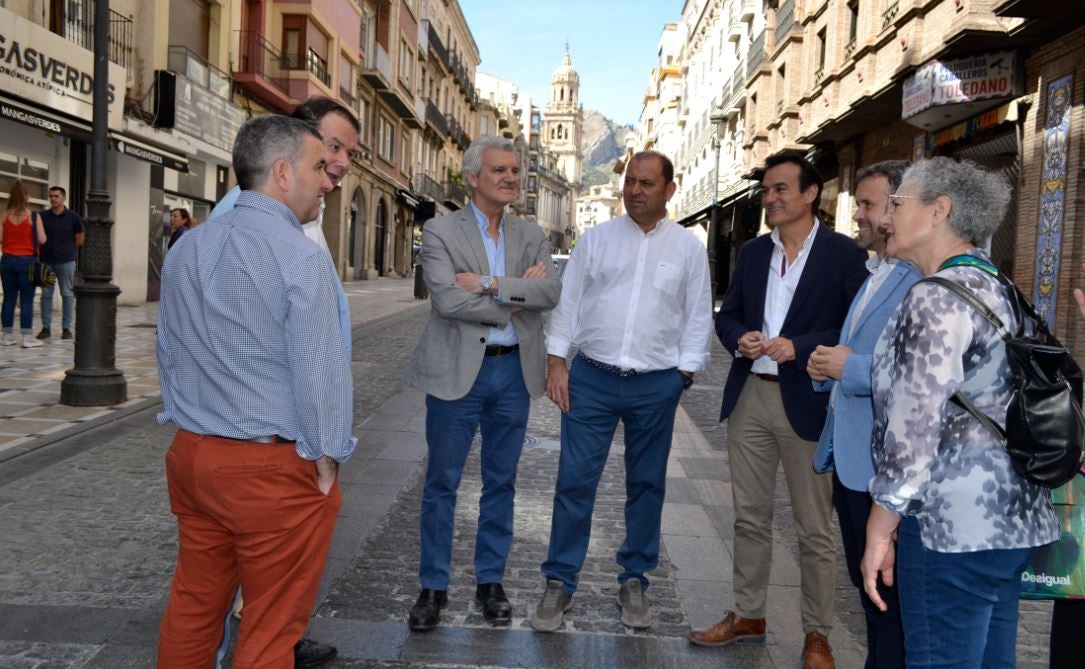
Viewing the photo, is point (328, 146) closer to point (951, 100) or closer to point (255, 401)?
point (255, 401)

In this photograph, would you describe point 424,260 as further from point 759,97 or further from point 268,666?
point 759,97

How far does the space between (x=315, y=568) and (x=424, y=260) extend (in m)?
1.62

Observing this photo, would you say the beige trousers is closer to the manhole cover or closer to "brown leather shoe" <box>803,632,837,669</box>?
"brown leather shoe" <box>803,632,837,669</box>

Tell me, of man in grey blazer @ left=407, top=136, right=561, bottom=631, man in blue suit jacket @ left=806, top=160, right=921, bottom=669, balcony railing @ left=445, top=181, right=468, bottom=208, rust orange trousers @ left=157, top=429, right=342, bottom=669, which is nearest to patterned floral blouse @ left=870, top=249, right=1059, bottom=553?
man in blue suit jacket @ left=806, top=160, right=921, bottom=669

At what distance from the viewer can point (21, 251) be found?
10.9m

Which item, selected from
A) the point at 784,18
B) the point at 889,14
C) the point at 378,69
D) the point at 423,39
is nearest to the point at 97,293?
the point at 889,14

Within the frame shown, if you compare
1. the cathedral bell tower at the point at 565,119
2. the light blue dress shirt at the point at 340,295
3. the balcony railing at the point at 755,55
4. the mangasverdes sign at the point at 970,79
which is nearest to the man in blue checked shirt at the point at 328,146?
the light blue dress shirt at the point at 340,295

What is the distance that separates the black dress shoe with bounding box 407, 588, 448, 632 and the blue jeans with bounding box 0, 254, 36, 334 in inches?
363

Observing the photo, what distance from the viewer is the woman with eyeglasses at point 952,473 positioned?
2.02 meters

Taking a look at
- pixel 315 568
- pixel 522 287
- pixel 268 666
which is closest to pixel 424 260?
pixel 522 287

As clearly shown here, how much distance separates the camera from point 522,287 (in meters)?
3.73

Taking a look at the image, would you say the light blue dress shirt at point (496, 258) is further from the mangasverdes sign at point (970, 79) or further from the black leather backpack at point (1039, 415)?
the mangasverdes sign at point (970, 79)

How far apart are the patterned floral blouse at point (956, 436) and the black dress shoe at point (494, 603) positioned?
81.0 inches

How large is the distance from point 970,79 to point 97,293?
11.9 meters
